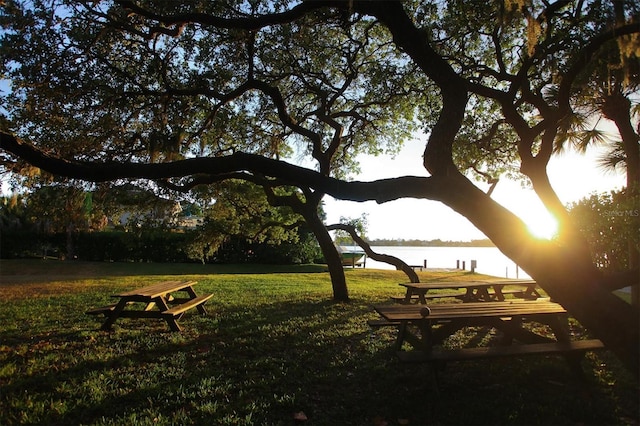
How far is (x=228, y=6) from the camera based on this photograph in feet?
25.0

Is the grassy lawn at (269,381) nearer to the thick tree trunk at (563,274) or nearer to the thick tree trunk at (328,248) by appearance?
the thick tree trunk at (563,274)

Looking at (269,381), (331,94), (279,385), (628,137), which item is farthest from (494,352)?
(331,94)

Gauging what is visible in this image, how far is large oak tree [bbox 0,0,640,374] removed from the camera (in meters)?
4.20

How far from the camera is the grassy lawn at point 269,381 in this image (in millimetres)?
3285

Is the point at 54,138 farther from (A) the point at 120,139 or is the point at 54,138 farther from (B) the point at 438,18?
(B) the point at 438,18

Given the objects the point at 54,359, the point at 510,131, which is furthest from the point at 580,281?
the point at 510,131

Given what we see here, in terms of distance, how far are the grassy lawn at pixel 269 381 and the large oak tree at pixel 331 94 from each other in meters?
0.98

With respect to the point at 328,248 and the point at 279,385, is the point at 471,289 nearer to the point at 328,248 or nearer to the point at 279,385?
the point at 328,248

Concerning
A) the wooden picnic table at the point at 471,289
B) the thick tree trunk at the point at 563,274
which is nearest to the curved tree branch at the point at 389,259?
the wooden picnic table at the point at 471,289

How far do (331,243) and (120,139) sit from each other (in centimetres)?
555

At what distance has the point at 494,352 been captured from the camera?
3.90 metres

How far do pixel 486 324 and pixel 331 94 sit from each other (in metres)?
8.17

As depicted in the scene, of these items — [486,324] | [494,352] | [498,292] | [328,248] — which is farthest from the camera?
[328,248]

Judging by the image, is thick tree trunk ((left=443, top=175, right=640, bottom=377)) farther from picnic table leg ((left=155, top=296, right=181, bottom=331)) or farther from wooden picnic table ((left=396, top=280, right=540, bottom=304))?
picnic table leg ((left=155, top=296, right=181, bottom=331))
